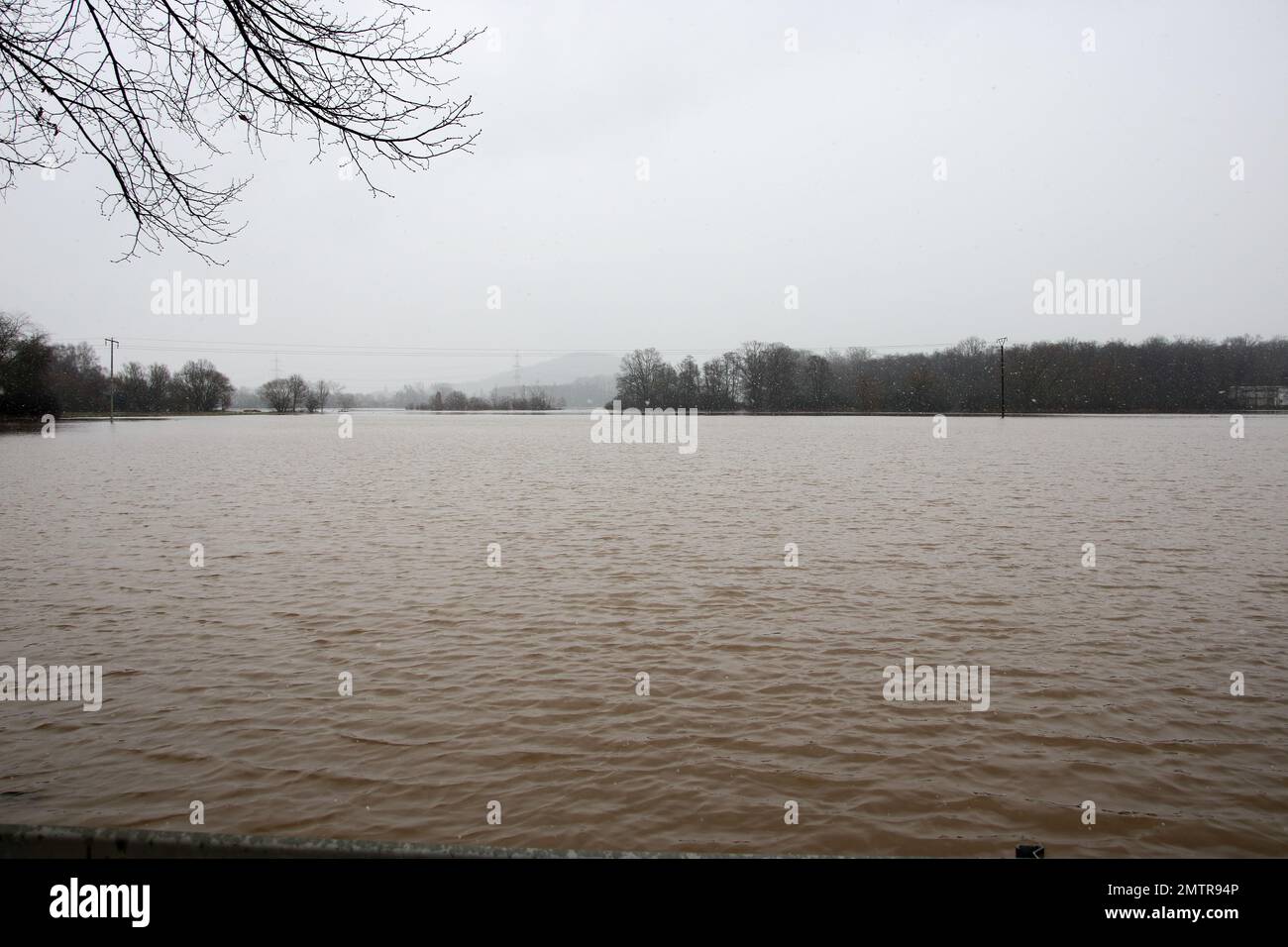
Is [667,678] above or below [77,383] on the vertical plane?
below

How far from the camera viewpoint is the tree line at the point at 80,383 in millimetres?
74750

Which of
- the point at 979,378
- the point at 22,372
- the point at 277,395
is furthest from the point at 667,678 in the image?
the point at 277,395

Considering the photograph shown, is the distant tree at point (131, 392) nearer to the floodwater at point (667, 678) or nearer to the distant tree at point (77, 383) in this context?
the distant tree at point (77, 383)

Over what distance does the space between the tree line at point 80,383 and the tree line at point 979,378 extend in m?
81.0

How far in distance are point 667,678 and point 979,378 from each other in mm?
142198

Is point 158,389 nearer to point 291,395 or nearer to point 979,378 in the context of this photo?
point 291,395

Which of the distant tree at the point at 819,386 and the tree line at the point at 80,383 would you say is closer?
the tree line at the point at 80,383

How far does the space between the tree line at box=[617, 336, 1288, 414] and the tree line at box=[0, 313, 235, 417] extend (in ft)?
266

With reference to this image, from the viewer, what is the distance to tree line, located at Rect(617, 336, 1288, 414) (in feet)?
401

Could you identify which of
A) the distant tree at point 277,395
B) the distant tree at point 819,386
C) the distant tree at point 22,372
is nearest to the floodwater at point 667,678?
the distant tree at point 22,372

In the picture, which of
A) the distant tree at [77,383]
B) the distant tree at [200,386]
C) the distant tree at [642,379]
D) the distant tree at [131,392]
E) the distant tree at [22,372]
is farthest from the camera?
the distant tree at [642,379]

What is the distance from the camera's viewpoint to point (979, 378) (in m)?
136

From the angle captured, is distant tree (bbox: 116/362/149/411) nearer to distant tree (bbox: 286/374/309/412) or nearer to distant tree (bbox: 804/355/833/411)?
distant tree (bbox: 286/374/309/412)

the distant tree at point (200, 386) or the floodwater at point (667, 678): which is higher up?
the distant tree at point (200, 386)
